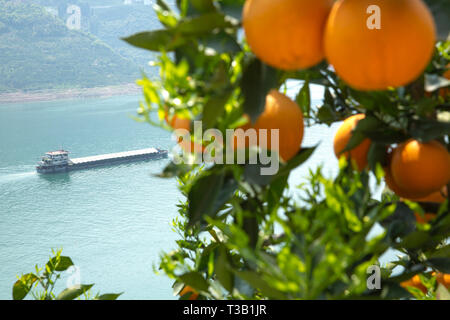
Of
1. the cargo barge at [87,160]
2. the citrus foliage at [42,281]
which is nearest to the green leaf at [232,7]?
the citrus foliage at [42,281]

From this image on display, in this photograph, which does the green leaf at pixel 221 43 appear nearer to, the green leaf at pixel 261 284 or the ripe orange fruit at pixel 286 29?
the ripe orange fruit at pixel 286 29

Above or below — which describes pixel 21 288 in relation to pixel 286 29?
below

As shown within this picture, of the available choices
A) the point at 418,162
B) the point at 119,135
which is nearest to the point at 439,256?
the point at 418,162

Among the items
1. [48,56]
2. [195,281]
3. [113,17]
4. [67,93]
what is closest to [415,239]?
[195,281]

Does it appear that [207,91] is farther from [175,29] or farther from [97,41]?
[97,41]

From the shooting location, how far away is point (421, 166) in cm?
33

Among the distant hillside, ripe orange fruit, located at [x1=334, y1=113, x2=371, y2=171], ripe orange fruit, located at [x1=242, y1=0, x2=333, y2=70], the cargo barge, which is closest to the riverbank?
the distant hillside

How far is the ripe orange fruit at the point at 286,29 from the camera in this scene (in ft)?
0.77

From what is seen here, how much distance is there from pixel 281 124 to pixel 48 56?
103 feet

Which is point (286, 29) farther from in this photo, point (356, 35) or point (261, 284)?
point (261, 284)

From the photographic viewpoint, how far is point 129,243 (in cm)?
1120

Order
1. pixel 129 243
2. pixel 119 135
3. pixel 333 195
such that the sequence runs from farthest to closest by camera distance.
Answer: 1. pixel 119 135
2. pixel 129 243
3. pixel 333 195

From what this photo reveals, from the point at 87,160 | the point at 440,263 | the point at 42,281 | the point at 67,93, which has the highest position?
the point at 440,263
